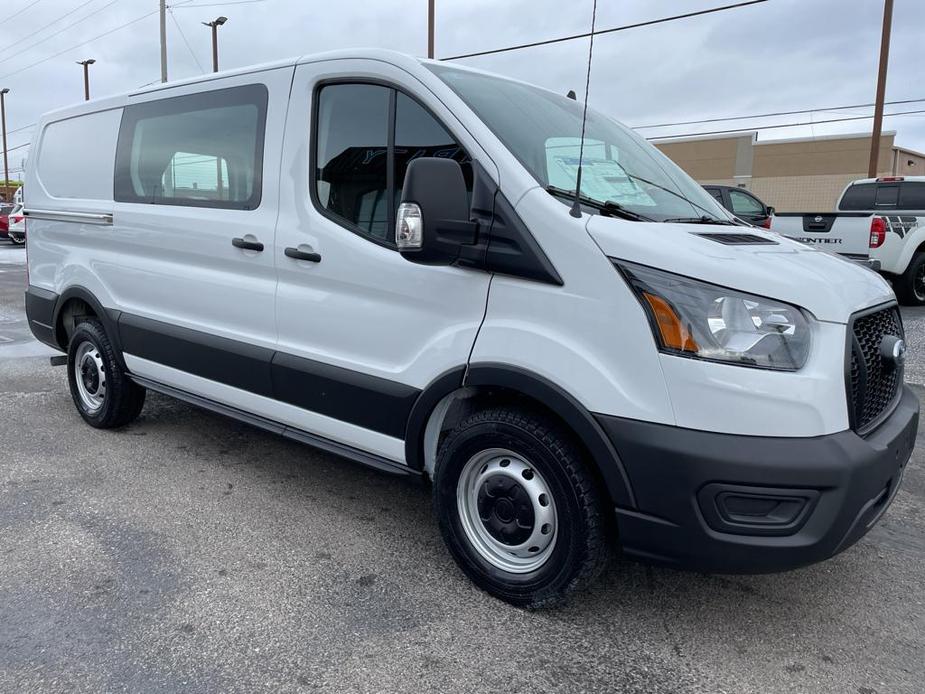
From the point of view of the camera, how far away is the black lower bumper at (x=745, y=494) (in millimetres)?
2268

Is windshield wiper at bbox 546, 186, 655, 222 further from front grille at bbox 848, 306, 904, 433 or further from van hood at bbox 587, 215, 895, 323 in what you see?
front grille at bbox 848, 306, 904, 433

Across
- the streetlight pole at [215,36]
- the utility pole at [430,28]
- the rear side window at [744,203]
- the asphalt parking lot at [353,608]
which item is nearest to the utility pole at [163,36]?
the streetlight pole at [215,36]

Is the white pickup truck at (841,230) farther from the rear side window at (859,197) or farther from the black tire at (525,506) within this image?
the black tire at (525,506)

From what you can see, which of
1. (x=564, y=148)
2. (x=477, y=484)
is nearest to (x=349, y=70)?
(x=564, y=148)

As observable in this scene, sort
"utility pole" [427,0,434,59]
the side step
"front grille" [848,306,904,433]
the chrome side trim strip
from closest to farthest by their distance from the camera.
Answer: "front grille" [848,306,904,433] < the side step < the chrome side trim strip < "utility pole" [427,0,434,59]

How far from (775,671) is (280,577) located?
1.84m

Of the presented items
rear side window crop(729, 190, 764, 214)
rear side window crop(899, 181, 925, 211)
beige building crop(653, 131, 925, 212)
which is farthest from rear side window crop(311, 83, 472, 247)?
beige building crop(653, 131, 925, 212)

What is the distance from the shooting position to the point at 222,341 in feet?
12.5

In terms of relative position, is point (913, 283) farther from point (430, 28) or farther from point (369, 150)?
point (430, 28)

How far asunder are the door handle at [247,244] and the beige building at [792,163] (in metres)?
34.3

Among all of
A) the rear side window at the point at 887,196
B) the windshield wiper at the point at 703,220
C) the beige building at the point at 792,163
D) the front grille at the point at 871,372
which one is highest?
the beige building at the point at 792,163

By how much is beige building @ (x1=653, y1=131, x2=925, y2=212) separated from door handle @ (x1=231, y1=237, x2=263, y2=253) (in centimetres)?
3425

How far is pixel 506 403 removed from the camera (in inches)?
111

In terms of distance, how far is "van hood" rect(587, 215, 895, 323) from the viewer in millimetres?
2322
